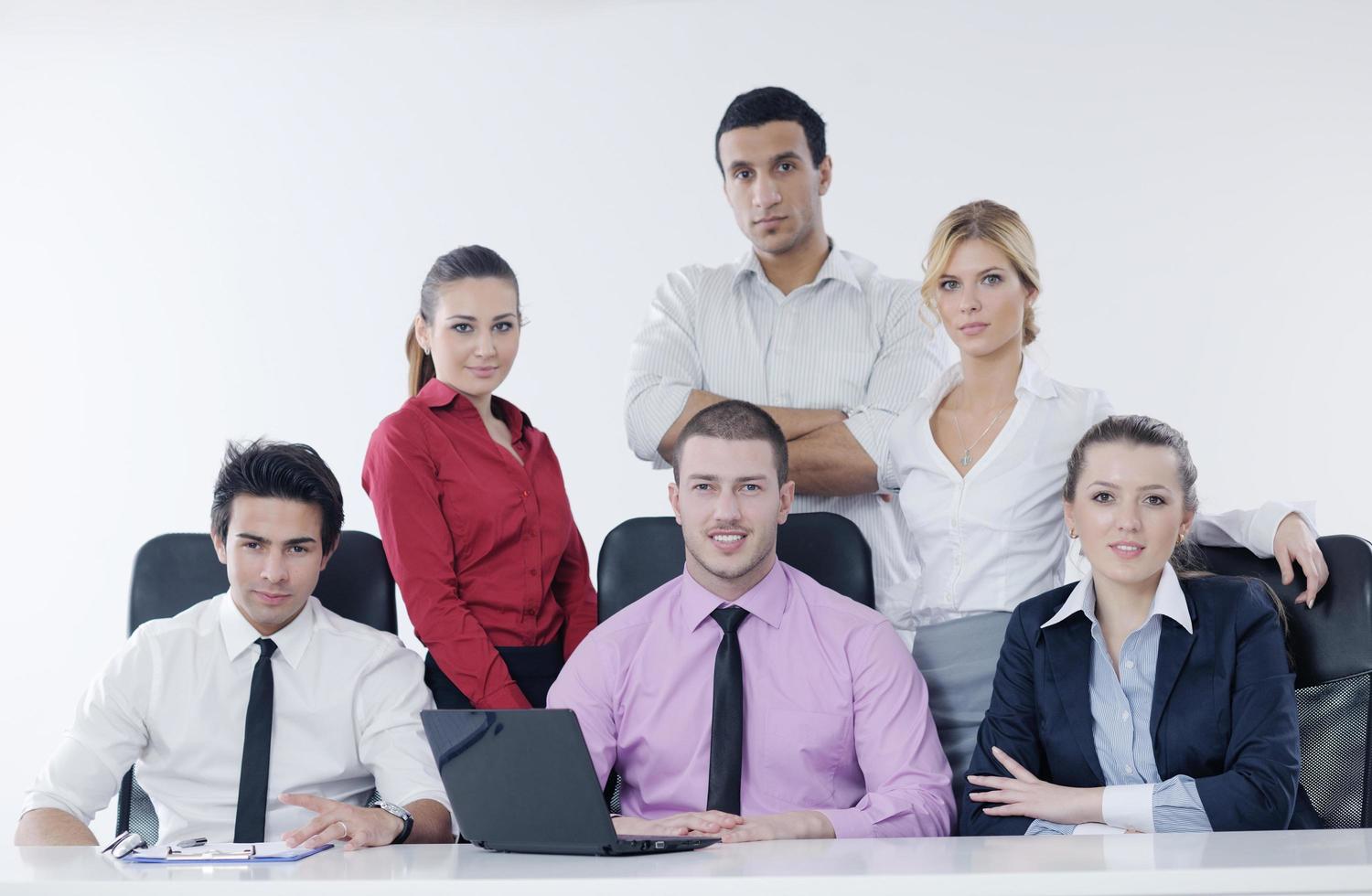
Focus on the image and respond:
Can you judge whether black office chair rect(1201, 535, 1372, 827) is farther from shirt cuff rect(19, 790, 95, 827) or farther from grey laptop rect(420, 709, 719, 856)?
shirt cuff rect(19, 790, 95, 827)

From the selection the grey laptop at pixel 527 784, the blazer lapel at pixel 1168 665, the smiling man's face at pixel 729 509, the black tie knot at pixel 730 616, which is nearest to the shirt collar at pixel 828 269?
the smiling man's face at pixel 729 509

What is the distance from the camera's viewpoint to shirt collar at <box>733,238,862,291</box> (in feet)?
10.5

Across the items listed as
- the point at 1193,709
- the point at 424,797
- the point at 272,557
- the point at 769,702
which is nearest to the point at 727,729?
the point at 769,702

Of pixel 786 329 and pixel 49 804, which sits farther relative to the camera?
pixel 786 329

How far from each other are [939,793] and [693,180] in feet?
10.8

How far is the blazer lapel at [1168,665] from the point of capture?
7.06ft

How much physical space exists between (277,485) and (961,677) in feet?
4.46

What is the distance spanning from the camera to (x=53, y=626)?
203 inches

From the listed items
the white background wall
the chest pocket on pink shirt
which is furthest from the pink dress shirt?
the white background wall

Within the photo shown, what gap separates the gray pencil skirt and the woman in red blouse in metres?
0.80

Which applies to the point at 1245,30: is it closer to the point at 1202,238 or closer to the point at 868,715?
the point at 1202,238

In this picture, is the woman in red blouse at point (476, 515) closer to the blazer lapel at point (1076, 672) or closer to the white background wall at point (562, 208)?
the blazer lapel at point (1076, 672)

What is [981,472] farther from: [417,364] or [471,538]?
[417,364]

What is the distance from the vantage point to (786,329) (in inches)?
126
